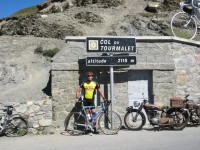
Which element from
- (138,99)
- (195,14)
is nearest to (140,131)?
(138,99)

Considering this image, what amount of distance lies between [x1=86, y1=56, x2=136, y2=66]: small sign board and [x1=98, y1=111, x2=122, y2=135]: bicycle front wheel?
1.66 metres

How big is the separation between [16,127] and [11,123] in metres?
0.20

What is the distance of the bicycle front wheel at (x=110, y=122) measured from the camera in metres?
11.9

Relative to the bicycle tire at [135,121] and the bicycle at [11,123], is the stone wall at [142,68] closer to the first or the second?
→ the bicycle tire at [135,121]

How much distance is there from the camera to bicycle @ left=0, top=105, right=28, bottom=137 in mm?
11203

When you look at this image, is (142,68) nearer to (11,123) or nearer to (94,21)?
(11,123)

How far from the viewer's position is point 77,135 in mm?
11391

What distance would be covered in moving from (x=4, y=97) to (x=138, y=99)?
6.24 metres

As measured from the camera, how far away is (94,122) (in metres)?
11.6

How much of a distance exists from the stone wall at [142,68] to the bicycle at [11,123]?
133 cm

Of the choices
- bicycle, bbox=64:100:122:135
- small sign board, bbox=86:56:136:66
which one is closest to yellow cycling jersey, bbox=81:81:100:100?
bicycle, bbox=64:100:122:135

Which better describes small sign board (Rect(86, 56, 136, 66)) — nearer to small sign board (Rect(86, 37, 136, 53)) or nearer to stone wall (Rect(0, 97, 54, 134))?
small sign board (Rect(86, 37, 136, 53))

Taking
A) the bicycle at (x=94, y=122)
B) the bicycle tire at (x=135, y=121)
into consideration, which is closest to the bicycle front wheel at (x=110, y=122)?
the bicycle at (x=94, y=122)

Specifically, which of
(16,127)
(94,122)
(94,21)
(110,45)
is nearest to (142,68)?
(110,45)
